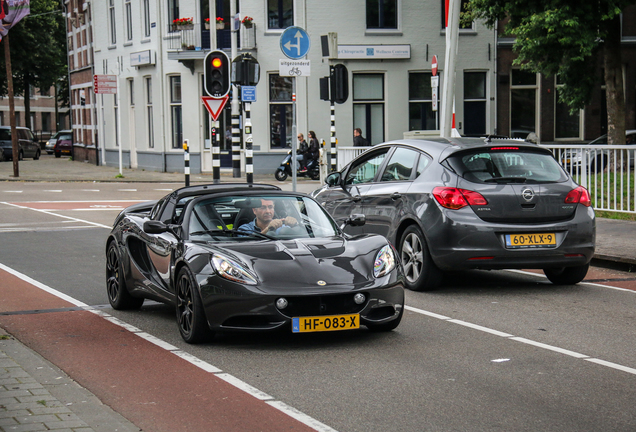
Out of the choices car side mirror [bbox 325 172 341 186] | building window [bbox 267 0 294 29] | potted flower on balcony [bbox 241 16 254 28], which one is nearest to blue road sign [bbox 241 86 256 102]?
car side mirror [bbox 325 172 341 186]

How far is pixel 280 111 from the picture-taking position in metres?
36.0

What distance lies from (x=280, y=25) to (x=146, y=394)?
3112 cm

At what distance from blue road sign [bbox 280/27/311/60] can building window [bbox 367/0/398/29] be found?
1936 centimetres

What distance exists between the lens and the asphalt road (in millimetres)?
5328

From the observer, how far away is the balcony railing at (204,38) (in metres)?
35.5

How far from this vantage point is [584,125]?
120 ft

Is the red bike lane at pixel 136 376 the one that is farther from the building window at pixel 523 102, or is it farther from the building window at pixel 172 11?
the building window at pixel 172 11

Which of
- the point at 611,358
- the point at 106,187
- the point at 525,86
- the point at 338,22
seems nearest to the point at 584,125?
the point at 525,86

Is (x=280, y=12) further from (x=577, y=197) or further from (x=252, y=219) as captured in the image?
(x=252, y=219)

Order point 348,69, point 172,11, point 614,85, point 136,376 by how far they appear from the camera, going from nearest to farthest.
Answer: point 136,376, point 614,85, point 348,69, point 172,11


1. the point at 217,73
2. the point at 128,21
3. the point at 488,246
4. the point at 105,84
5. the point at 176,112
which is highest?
the point at 128,21

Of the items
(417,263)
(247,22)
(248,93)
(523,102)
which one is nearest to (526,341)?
(417,263)

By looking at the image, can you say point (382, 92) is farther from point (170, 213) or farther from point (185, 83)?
point (170, 213)

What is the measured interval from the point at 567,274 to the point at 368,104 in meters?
25.9
